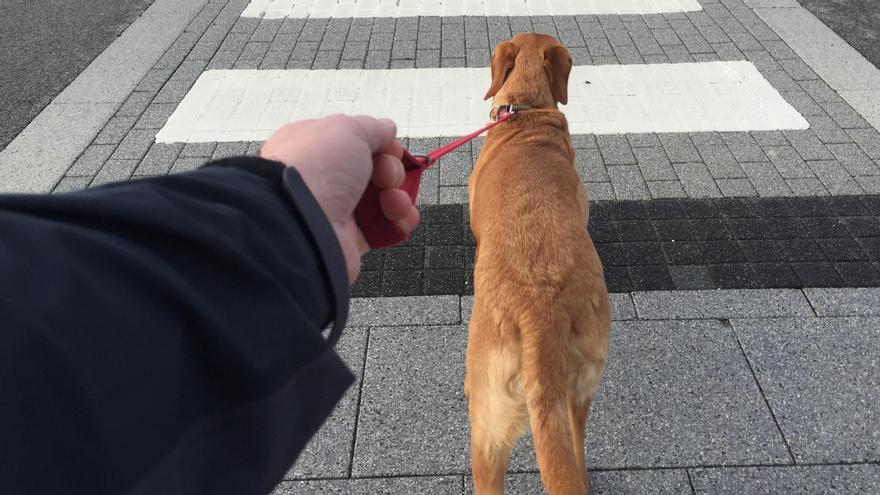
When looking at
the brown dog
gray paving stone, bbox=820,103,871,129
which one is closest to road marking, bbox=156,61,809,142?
gray paving stone, bbox=820,103,871,129

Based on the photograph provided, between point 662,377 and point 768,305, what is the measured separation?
0.96 m

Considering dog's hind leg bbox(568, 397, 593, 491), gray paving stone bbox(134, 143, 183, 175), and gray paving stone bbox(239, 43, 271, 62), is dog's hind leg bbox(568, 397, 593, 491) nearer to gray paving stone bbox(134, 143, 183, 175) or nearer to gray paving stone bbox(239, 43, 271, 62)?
gray paving stone bbox(134, 143, 183, 175)

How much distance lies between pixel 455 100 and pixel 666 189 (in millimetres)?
2311

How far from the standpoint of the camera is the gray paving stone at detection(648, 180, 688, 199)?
171 inches

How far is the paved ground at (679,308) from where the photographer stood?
265 cm

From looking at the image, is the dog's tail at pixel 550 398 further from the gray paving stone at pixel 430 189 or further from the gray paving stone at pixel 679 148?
the gray paving stone at pixel 679 148

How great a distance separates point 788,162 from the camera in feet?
15.3

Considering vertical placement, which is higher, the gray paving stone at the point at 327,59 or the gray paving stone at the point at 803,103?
the gray paving stone at the point at 327,59

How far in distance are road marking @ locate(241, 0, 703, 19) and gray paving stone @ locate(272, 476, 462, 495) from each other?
6.39 metres

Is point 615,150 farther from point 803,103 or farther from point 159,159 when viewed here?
point 159,159

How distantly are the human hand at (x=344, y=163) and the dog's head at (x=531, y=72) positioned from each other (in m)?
2.11

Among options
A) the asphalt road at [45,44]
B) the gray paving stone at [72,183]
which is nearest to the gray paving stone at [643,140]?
the gray paving stone at [72,183]

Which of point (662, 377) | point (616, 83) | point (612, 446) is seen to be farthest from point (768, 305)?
point (616, 83)

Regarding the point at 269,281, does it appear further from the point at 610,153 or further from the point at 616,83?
the point at 616,83
